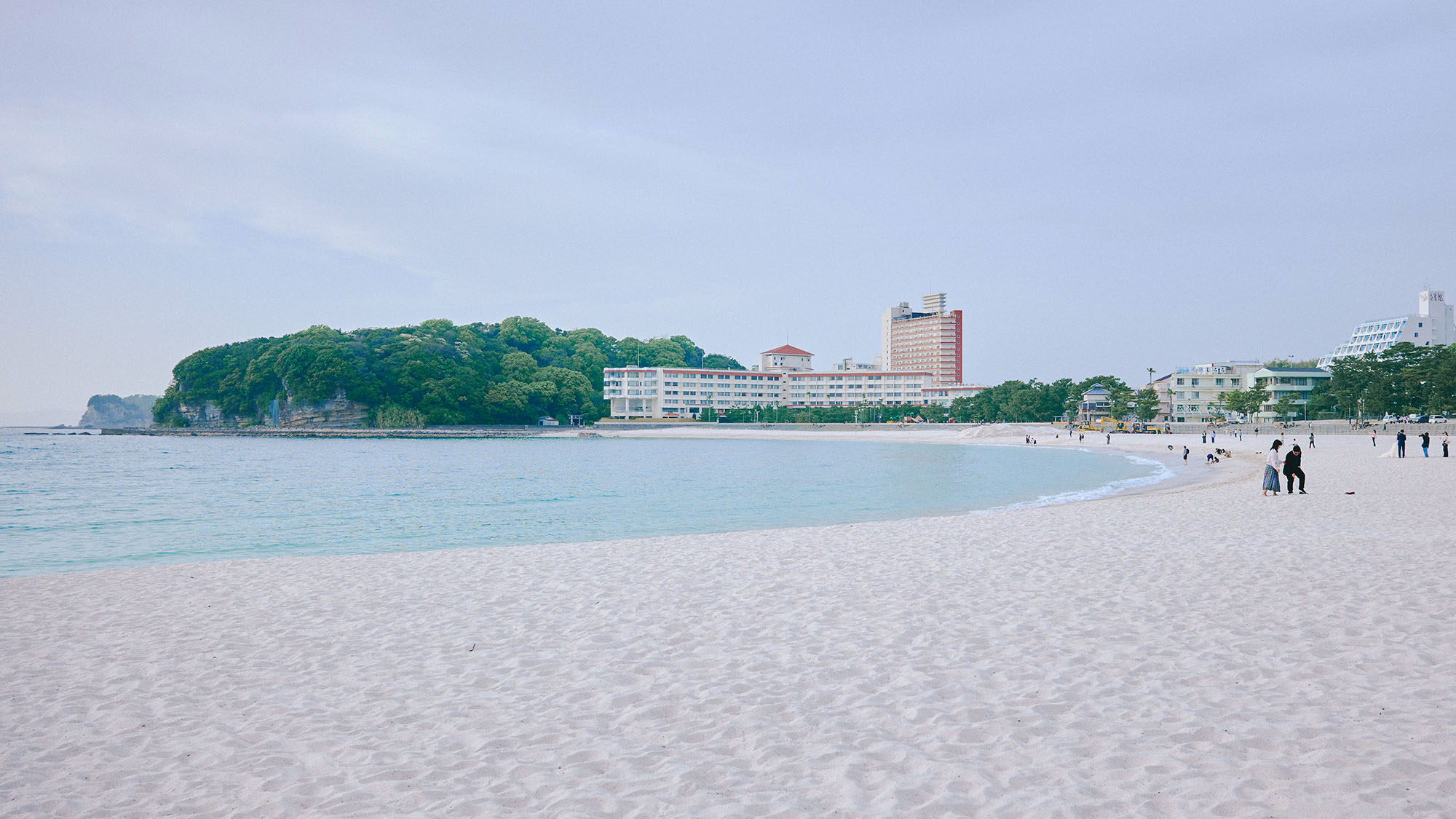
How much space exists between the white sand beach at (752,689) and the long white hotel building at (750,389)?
527 ft

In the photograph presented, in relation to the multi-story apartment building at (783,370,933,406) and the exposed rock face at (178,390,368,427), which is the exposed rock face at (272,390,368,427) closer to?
the exposed rock face at (178,390,368,427)

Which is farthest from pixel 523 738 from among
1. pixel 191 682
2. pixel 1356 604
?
pixel 1356 604

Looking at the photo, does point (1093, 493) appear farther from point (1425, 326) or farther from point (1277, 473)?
point (1425, 326)

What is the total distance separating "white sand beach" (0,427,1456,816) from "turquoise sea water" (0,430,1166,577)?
6586mm

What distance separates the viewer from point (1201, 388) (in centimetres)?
12519

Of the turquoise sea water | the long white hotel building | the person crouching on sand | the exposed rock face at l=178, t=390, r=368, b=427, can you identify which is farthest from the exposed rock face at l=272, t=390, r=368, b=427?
the person crouching on sand

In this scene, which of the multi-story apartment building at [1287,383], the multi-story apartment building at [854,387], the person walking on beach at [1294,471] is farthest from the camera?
the multi-story apartment building at [854,387]

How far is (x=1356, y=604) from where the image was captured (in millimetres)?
8172

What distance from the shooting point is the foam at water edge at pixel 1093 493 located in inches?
886

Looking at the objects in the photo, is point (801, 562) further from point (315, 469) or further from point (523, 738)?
point (315, 469)

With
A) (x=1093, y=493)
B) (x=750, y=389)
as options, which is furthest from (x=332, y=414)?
(x=1093, y=493)

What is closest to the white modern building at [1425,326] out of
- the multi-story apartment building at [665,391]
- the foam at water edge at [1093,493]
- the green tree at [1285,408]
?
the green tree at [1285,408]

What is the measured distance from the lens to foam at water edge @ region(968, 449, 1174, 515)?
22.5m

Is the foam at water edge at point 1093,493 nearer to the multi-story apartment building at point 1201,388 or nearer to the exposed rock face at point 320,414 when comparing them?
the multi-story apartment building at point 1201,388
